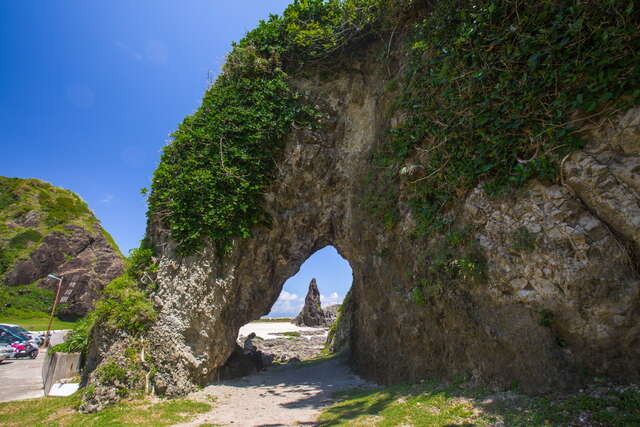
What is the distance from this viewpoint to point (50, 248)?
3544 cm

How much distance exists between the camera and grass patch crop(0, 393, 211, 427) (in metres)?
7.22

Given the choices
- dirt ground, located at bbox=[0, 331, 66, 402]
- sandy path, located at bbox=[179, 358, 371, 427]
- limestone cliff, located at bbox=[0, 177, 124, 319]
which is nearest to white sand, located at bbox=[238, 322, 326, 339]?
sandy path, located at bbox=[179, 358, 371, 427]

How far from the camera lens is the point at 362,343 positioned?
12.2 meters

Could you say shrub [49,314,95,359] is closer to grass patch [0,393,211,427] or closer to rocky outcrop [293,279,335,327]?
grass patch [0,393,211,427]

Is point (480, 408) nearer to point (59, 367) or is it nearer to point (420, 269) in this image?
point (420, 269)

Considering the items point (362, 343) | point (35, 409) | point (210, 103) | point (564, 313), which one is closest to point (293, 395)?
point (362, 343)

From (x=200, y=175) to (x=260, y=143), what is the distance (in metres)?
2.69

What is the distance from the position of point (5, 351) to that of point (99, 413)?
580 inches

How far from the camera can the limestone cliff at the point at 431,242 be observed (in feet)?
16.5

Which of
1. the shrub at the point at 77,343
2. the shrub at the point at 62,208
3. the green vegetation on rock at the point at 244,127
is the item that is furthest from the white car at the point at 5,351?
the shrub at the point at 62,208

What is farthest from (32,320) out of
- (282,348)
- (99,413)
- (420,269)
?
(420,269)

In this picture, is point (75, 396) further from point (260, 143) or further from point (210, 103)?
point (210, 103)

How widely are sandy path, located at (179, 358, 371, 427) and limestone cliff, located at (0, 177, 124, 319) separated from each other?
26.7 m

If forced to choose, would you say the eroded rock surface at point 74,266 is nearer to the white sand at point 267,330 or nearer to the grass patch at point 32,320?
the grass patch at point 32,320
